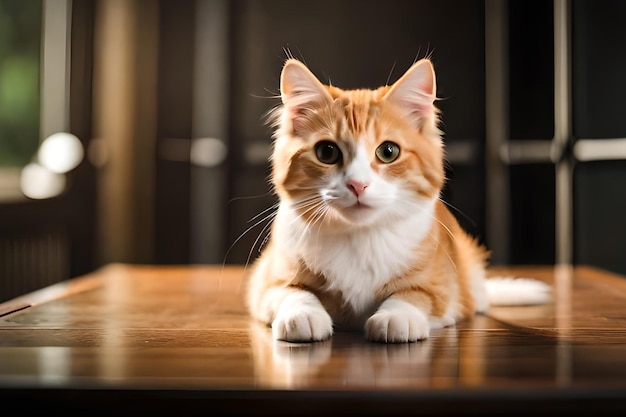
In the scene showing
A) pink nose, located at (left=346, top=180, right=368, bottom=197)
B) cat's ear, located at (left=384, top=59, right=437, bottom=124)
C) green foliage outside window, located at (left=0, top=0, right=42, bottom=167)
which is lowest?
pink nose, located at (left=346, top=180, right=368, bottom=197)

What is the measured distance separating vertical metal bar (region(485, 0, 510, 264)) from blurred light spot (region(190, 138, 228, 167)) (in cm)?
92

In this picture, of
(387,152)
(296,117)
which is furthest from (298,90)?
(387,152)

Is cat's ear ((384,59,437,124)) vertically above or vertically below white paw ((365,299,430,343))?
above

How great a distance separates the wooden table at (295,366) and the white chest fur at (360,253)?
2.8 inches

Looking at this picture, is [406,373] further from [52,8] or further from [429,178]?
[52,8]

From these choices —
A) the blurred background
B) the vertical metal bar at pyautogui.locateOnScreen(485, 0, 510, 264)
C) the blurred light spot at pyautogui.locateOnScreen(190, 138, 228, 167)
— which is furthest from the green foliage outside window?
the vertical metal bar at pyautogui.locateOnScreen(485, 0, 510, 264)

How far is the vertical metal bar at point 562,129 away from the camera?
7.07 feet

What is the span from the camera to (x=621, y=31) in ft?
6.39

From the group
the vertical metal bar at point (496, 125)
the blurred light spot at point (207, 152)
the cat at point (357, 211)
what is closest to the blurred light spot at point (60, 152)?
the blurred light spot at point (207, 152)

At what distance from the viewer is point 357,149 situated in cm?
105

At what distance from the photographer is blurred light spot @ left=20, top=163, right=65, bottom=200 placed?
249 cm

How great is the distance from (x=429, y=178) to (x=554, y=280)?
861 millimetres

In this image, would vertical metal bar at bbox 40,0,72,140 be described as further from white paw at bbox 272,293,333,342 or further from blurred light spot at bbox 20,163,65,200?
white paw at bbox 272,293,333,342

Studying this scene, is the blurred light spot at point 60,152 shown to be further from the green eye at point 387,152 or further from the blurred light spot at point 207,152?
the green eye at point 387,152
